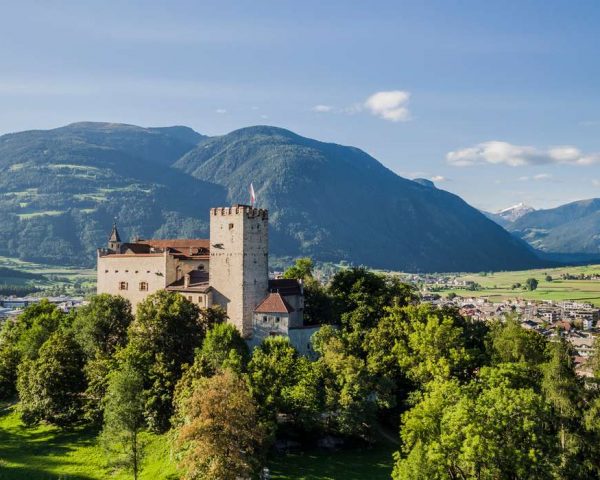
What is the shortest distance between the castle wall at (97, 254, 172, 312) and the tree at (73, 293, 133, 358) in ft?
18.6

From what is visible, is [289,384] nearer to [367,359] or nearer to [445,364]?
[367,359]

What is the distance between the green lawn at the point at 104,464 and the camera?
203ft

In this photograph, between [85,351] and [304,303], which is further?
[304,303]

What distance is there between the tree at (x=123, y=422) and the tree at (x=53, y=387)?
14654mm

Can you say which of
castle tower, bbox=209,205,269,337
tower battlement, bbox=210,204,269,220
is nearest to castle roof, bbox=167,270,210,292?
castle tower, bbox=209,205,269,337

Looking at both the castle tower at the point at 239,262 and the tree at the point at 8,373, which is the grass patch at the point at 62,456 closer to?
the tree at the point at 8,373

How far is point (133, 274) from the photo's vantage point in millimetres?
94438

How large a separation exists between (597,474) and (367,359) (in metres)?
28.0

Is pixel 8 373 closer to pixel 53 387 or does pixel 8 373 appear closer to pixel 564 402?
pixel 53 387

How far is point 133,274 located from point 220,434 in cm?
4847

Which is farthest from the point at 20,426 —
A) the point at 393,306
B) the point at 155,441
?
the point at 393,306

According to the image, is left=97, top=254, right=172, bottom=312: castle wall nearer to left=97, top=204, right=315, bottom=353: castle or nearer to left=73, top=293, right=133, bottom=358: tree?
left=97, top=204, right=315, bottom=353: castle

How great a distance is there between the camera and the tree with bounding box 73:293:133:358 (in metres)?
82.2

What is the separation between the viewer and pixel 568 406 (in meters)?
56.8
